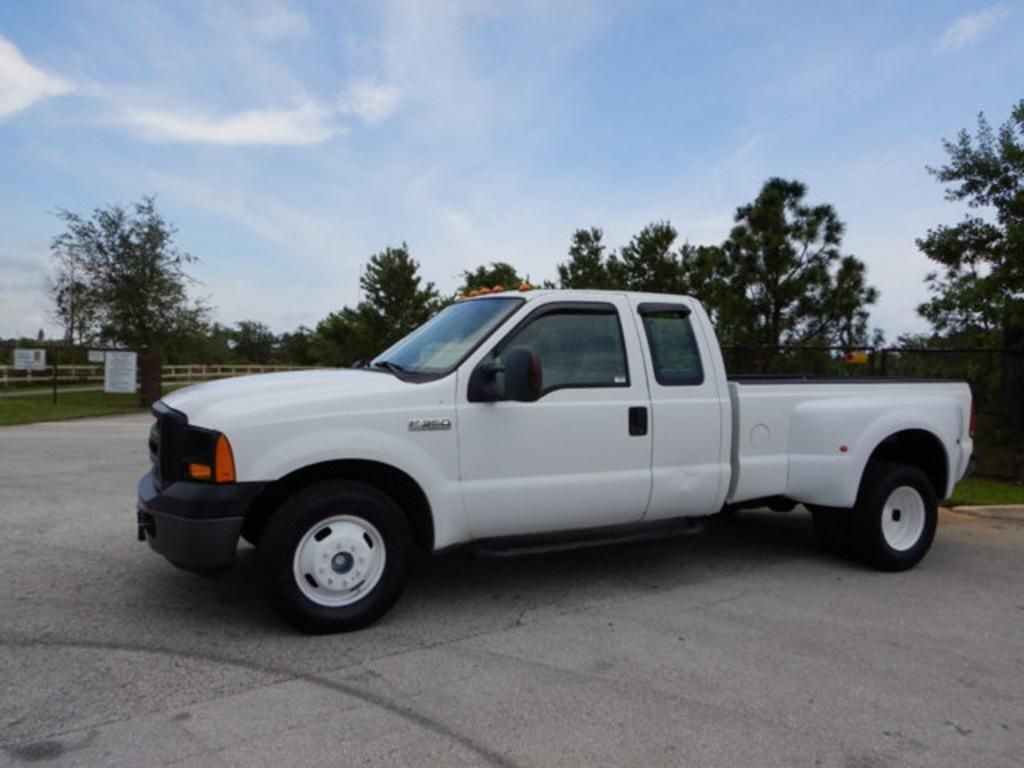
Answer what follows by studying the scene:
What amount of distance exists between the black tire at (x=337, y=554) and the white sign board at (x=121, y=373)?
2144cm

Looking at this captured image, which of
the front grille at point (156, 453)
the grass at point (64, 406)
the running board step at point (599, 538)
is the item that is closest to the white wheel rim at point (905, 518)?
the running board step at point (599, 538)

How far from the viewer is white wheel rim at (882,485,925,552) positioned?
582cm

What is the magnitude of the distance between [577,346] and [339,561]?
1926 mm

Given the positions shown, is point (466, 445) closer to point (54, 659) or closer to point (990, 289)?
point (54, 659)

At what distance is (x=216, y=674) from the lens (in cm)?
365

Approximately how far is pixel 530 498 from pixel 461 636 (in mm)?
878

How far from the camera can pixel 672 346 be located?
17.1 ft

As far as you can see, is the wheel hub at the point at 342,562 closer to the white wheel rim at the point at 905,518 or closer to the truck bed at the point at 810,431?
the truck bed at the point at 810,431

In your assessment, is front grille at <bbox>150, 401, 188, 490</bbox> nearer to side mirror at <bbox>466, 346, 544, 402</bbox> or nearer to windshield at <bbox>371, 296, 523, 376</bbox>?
windshield at <bbox>371, 296, 523, 376</bbox>

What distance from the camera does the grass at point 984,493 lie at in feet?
27.8

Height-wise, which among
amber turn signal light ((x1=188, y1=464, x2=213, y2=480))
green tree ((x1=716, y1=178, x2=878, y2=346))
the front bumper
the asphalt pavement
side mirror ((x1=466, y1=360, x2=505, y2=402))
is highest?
green tree ((x1=716, y1=178, x2=878, y2=346))

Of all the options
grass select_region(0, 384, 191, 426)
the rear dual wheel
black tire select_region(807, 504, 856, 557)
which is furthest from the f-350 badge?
grass select_region(0, 384, 191, 426)

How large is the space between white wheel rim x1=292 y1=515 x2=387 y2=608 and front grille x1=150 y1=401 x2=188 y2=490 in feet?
2.59

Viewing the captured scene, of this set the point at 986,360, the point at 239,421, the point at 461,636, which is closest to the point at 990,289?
the point at 986,360
